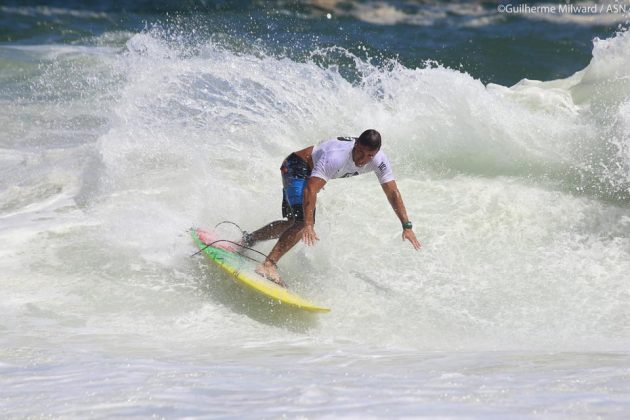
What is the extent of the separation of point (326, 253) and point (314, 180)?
1243mm

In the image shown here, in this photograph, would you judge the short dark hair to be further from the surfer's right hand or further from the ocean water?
the ocean water

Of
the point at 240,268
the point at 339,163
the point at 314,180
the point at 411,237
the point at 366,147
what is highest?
the point at 366,147

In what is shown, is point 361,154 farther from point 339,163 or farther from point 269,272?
point 269,272

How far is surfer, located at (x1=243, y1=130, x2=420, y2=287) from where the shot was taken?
551 cm

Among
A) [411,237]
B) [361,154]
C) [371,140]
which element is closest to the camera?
[371,140]

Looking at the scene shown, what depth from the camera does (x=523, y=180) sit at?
8062 mm

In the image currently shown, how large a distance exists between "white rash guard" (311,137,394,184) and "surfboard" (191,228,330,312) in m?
0.88

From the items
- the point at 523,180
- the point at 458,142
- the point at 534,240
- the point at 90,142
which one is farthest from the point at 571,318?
the point at 90,142

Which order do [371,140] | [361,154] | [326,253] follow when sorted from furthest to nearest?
[326,253]
[361,154]
[371,140]

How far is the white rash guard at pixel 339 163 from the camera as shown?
5593mm

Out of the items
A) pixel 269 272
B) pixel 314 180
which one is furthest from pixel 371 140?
pixel 269 272

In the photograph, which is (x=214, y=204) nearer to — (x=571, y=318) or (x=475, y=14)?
(x=571, y=318)

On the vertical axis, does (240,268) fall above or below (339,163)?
below

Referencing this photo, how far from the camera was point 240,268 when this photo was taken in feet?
19.5
